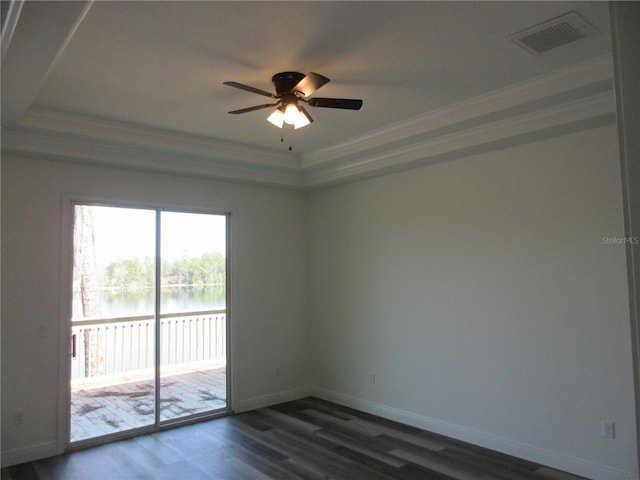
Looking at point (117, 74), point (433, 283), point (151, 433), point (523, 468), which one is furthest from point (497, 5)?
point (151, 433)

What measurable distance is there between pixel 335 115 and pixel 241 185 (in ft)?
6.52

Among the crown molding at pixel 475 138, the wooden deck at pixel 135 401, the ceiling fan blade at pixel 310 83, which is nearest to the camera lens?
the ceiling fan blade at pixel 310 83

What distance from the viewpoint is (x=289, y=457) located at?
4.03m

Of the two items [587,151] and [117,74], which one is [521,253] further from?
[117,74]

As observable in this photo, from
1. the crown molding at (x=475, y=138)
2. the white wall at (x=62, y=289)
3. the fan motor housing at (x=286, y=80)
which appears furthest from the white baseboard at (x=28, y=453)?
the crown molding at (x=475, y=138)

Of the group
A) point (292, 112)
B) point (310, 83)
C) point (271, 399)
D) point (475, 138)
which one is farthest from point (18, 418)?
point (475, 138)

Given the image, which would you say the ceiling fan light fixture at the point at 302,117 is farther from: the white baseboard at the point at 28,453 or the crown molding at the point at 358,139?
the white baseboard at the point at 28,453

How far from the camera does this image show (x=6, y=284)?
4.01 m

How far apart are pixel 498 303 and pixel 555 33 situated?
2369 millimetres

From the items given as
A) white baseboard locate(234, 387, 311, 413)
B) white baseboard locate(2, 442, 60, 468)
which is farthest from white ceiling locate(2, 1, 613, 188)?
white baseboard locate(234, 387, 311, 413)

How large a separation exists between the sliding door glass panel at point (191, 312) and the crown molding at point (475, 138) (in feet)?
5.56

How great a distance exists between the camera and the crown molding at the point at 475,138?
3.35 meters

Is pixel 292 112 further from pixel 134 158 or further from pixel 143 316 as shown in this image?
pixel 143 316

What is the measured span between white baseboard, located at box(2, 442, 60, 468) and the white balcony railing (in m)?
0.63
